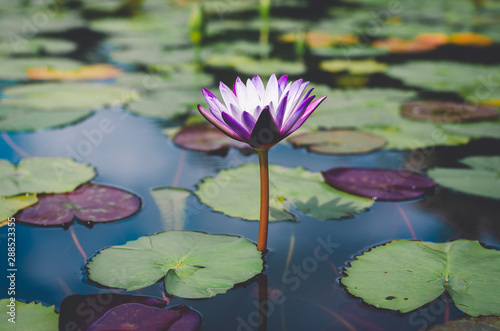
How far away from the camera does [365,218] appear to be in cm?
153

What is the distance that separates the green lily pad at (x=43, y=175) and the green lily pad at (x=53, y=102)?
1.56 ft

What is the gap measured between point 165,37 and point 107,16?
1502 millimetres

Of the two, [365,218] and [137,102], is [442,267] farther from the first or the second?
[137,102]

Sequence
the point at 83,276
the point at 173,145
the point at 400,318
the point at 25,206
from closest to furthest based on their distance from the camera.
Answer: the point at 400,318
the point at 83,276
the point at 25,206
the point at 173,145

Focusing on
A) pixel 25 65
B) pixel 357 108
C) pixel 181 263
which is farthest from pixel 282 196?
pixel 25 65

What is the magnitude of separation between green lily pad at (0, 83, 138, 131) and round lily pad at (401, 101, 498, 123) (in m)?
1.62

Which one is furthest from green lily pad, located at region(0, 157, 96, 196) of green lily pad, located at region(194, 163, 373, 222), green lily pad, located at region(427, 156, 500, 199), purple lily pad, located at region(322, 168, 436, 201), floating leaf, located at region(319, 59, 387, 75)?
floating leaf, located at region(319, 59, 387, 75)

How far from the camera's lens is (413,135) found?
88.7 inches

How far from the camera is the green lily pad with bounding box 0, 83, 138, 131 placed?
2.28m

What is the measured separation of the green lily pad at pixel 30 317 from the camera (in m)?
1.00

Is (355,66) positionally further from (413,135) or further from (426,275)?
(426,275)

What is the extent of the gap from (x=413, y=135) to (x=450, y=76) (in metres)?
1.31

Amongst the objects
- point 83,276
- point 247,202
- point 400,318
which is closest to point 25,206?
point 83,276

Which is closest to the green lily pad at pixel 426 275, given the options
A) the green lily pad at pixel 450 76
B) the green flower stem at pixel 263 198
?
the green flower stem at pixel 263 198
